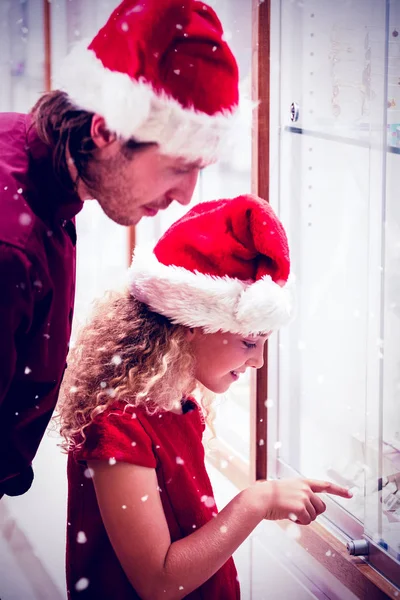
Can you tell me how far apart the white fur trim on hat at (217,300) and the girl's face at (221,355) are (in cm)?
4

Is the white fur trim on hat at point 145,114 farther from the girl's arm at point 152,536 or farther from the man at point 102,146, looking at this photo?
the girl's arm at point 152,536

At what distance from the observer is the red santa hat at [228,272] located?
910 millimetres

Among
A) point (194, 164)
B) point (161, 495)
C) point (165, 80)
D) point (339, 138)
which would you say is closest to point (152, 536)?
point (161, 495)

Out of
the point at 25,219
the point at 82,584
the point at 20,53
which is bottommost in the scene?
the point at 82,584

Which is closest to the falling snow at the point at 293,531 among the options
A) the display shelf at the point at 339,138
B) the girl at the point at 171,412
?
the girl at the point at 171,412

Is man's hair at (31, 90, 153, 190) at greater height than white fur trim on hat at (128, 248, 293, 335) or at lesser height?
greater

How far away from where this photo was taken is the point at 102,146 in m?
0.80

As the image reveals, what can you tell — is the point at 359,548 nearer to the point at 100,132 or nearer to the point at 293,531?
the point at 293,531

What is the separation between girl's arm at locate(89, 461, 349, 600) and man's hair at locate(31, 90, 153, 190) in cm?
45

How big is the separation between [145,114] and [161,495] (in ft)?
2.02

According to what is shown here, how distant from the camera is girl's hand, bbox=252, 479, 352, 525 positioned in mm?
900

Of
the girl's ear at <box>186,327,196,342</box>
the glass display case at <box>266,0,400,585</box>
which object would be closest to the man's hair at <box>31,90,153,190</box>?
the girl's ear at <box>186,327,196,342</box>

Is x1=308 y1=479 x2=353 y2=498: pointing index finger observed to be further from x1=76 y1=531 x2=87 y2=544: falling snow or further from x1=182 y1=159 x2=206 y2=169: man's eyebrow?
x1=182 y1=159 x2=206 y2=169: man's eyebrow

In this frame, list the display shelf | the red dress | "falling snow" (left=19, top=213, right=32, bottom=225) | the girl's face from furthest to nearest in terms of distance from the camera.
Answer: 1. the display shelf
2. the girl's face
3. the red dress
4. "falling snow" (left=19, top=213, right=32, bottom=225)
